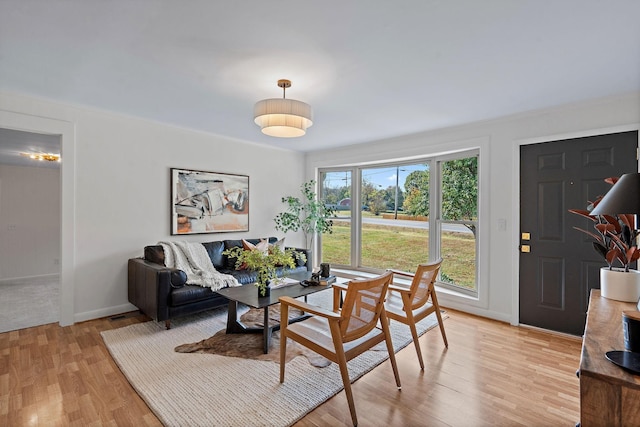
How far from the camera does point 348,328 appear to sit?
199 centimetres

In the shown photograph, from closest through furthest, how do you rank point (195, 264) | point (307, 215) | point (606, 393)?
point (606, 393), point (195, 264), point (307, 215)

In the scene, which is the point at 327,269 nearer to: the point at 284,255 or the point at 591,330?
the point at 284,255

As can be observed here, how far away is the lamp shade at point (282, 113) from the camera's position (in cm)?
239

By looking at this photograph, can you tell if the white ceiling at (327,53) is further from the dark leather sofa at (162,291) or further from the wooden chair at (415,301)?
the dark leather sofa at (162,291)

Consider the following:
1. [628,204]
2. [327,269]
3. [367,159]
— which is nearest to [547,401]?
[628,204]

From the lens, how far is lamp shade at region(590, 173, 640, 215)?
1253 millimetres

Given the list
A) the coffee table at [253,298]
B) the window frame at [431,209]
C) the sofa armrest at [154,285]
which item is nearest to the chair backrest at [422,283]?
the coffee table at [253,298]

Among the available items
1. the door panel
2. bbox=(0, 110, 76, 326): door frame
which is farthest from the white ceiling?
the door panel

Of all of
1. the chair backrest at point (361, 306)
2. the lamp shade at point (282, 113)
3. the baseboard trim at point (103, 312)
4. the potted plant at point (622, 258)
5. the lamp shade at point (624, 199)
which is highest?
the lamp shade at point (282, 113)

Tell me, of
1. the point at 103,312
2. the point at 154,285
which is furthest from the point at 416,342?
the point at 103,312

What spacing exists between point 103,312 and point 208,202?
182cm

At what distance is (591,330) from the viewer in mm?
1409

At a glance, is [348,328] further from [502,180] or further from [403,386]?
[502,180]

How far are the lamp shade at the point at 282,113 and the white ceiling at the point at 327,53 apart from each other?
263mm
